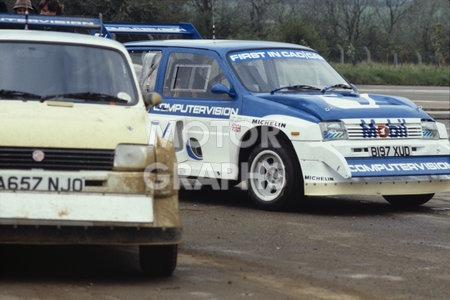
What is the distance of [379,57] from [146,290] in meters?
60.6

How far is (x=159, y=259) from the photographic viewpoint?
705cm

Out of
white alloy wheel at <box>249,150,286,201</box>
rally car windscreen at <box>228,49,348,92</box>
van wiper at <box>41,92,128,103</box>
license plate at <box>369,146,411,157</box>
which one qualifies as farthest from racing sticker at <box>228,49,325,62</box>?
van wiper at <box>41,92,128,103</box>

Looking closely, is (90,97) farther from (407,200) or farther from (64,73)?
(407,200)

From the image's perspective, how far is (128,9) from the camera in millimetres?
48938

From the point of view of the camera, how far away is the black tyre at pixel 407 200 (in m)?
11.6

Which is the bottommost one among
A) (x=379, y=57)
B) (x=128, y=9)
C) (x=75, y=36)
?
(x=379, y=57)

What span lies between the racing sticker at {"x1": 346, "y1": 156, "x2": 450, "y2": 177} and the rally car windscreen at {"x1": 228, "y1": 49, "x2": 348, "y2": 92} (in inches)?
56.2

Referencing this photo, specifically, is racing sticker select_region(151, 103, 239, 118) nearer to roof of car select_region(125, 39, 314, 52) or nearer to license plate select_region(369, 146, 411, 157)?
roof of car select_region(125, 39, 314, 52)

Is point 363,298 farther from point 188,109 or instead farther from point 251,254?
point 188,109

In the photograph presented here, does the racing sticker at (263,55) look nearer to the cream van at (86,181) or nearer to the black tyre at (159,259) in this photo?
the cream van at (86,181)

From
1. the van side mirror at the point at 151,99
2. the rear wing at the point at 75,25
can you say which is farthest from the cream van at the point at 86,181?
the rear wing at the point at 75,25

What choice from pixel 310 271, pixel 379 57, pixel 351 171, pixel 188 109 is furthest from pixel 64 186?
pixel 379 57

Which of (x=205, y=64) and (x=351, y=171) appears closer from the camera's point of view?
(x=351, y=171)

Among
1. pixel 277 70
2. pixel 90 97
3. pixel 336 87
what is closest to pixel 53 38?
pixel 90 97
